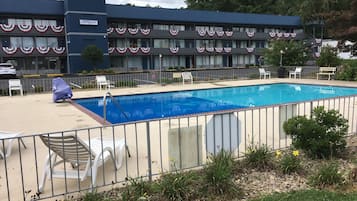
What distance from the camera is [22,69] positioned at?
3306cm

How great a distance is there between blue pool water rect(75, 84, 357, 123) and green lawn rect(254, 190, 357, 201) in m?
8.49

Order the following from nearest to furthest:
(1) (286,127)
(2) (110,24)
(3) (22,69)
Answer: (1) (286,127) → (3) (22,69) → (2) (110,24)

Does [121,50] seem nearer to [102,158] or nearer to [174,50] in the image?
[174,50]

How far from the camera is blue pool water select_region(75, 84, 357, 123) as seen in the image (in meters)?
13.0

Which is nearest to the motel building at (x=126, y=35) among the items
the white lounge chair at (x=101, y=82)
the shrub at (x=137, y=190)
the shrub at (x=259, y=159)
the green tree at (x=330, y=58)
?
the white lounge chair at (x=101, y=82)

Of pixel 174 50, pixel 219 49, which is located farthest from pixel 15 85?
pixel 219 49

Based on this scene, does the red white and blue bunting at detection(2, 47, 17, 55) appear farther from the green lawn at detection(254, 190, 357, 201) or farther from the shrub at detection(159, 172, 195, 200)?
the green lawn at detection(254, 190, 357, 201)

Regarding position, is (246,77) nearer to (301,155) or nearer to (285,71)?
(285,71)

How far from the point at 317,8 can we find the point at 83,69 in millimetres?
27772

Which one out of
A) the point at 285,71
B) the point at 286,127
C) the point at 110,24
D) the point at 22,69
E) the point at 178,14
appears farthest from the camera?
the point at 178,14

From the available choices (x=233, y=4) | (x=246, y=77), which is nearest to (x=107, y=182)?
(x=246, y=77)

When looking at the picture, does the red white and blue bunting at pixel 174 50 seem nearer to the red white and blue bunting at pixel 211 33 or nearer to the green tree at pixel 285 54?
the red white and blue bunting at pixel 211 33

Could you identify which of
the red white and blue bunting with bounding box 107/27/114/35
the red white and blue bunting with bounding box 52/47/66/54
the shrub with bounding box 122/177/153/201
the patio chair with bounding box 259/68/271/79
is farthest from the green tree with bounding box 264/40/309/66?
the shrub with bounding box 122/177/153/201

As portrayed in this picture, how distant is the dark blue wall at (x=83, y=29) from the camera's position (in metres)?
33.2
